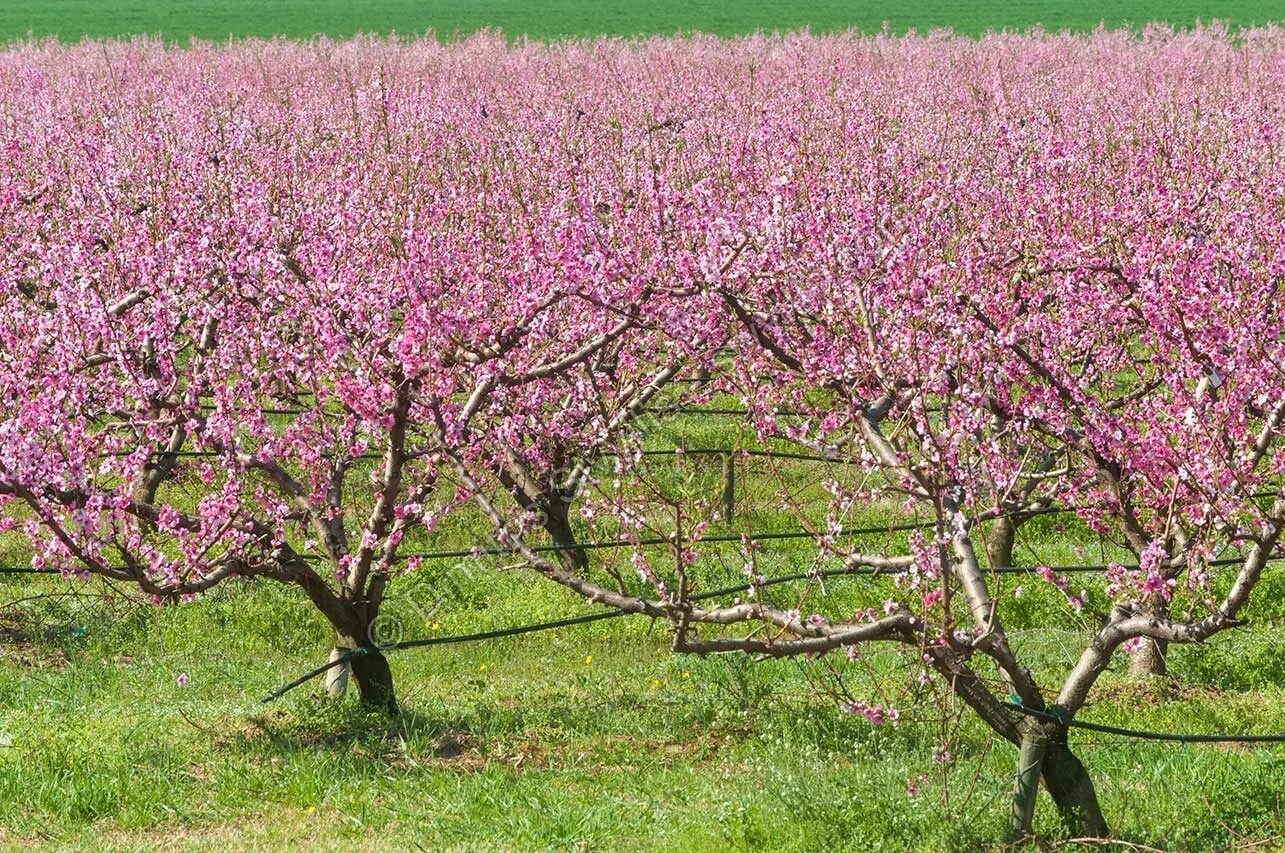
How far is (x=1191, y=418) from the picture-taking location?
7.18 m

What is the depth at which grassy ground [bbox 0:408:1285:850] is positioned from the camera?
24.2 ft

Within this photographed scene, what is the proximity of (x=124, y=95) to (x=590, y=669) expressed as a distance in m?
19.0

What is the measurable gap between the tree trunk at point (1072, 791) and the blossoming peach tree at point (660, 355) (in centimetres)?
2

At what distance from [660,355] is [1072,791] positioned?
243 inches

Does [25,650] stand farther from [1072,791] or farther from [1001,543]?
[1072,791]

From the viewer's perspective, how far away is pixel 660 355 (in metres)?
12.4

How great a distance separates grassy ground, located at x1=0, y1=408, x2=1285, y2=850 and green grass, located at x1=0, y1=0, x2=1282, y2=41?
151 ft

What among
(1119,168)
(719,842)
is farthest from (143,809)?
(1119,168)

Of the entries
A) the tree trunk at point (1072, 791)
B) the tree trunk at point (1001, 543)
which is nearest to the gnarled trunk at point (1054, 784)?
the tree trunk at point (1072, 791)

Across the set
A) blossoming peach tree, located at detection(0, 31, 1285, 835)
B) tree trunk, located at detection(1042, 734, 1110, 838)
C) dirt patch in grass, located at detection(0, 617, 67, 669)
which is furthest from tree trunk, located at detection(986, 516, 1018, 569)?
dirt patch in grass, located at detection(0, 617, 67, 669)

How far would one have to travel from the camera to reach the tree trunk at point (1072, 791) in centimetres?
692

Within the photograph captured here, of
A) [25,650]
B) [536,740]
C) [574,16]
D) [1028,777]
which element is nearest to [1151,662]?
[1028,777]

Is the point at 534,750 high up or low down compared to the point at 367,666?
down

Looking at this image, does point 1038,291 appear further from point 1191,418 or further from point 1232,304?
point 1191,418
